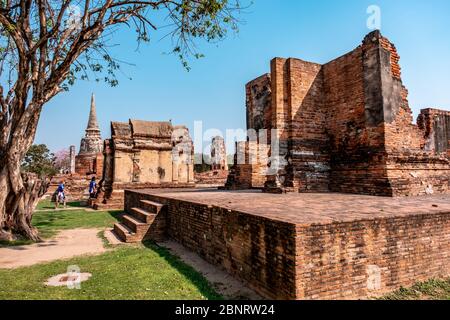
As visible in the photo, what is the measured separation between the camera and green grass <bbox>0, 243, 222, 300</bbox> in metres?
3.83

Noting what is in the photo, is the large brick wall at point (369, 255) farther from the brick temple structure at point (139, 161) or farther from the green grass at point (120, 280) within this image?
the brick temple structure at point (139, 161)

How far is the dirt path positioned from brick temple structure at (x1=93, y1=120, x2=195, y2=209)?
288 inches

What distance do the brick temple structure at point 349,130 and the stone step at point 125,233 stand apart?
153 inches

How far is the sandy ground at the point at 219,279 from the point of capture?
150 inches

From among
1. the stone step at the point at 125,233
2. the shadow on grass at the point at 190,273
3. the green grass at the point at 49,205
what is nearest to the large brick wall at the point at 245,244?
the shadow on grass at the point at 190,273

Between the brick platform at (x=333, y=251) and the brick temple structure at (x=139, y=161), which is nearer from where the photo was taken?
the brick platform at (x=333, y=251)

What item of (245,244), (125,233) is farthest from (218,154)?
(245,244)

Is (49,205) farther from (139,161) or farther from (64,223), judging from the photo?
(64,223)

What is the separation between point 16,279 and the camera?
4516 millimetres

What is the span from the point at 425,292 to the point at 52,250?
683 cm

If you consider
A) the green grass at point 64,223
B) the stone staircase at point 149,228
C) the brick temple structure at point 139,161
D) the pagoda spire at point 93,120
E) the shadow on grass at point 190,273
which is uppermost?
the pagoda spire at point 93,120

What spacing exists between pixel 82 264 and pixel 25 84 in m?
4.89

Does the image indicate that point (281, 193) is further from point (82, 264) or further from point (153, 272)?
point (82, 264)

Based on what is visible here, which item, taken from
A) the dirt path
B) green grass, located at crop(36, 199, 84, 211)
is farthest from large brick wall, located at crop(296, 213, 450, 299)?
green grass, located at crop(36, 199, 84, 211)
